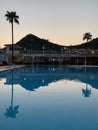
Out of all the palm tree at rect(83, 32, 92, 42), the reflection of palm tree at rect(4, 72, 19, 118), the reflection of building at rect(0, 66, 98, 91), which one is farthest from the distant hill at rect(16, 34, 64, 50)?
the reflection of palm tree at rect(4, 72, 19, 118)

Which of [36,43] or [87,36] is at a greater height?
[36,43]

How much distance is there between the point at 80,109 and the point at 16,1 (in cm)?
2365

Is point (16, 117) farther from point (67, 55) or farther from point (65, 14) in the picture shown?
point (67, 55)

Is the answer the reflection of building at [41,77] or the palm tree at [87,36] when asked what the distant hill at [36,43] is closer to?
the palm tree at [87,36]

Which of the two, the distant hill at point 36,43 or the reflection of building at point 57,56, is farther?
the distant hill at point 36,43

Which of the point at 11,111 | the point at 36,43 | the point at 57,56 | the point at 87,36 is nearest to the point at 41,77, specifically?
the point at 11,111

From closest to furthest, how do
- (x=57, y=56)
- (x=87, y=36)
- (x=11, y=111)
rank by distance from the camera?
(x=11, y=111) < (x=57, y=56) < (x=87, y=36)

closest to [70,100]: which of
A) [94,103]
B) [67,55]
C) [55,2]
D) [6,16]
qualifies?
[94,103]

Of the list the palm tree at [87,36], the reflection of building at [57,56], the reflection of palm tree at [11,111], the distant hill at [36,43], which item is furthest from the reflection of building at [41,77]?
the distant hill at [36,43]

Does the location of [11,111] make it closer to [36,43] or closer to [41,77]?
[41,77]

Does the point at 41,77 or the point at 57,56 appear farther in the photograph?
the point at 57,56

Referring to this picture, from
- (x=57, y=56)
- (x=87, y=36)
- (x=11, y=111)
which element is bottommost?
(x=11, y=111)

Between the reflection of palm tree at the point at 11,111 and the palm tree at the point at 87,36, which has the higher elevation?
the palm tree at the point at 87,36

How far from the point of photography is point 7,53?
55.6 metres
